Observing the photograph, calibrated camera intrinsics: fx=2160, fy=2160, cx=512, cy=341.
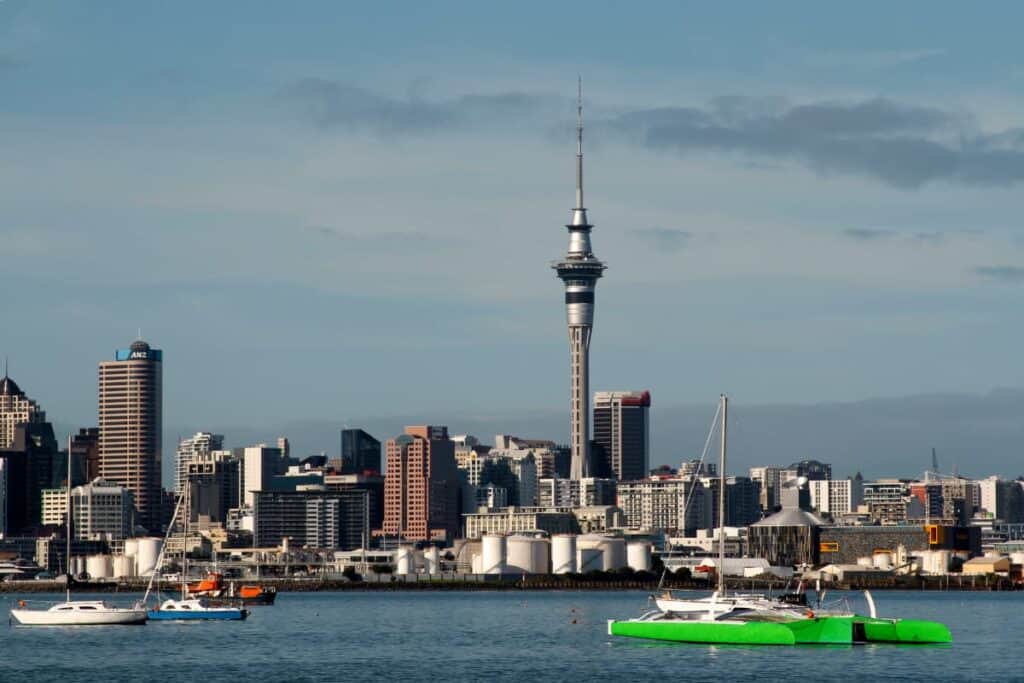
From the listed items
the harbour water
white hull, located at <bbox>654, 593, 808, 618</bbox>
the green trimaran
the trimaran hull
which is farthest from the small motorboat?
the trimaran hull

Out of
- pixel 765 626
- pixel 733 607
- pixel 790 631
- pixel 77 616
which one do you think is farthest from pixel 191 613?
pixel 790 631

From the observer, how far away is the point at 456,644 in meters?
116

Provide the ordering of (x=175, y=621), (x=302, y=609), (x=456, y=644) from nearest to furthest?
(x=456, y=644), (x=175, y=621), (x=302, y=609)

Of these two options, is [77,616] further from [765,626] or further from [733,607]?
[765,626]

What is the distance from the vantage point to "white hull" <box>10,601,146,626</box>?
133 meters

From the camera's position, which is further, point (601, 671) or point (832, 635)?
point (832, 635)

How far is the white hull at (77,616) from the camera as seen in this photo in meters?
133

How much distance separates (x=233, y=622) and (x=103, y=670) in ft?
158

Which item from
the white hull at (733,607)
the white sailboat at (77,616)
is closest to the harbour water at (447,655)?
the white sailboat at (77,616)

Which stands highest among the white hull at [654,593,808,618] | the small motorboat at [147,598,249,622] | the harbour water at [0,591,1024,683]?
the white hull at [654,593,808,618]

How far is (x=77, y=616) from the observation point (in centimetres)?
13325

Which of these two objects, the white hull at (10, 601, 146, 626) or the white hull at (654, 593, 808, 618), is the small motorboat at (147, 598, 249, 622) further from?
the white hull at (654, 593, 808, 618)

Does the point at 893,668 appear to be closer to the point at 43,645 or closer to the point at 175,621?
the point at 43,645

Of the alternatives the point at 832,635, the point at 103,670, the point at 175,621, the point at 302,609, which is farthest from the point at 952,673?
the point at 302,609
